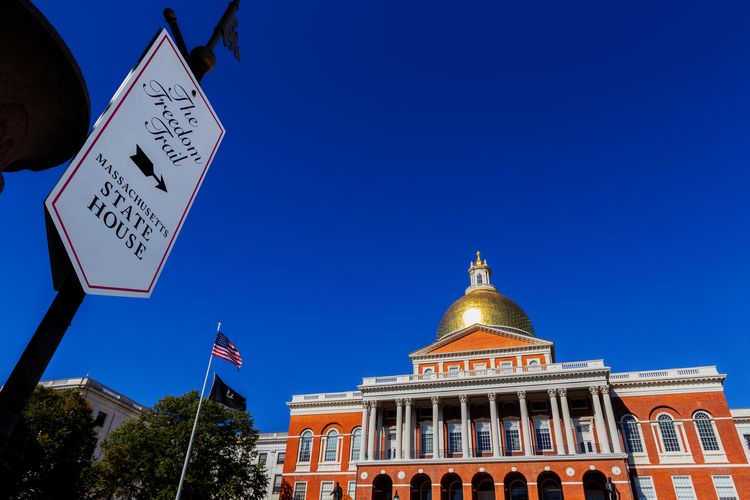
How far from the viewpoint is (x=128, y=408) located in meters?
56.2

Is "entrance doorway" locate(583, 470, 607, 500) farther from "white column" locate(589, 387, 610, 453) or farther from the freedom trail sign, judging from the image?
the freedom trail sign

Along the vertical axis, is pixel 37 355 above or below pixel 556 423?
below

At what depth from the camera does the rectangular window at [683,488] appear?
40406 mm

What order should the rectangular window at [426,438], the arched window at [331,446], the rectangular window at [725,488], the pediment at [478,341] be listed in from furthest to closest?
the pediment at [478,341]
the arched window at [331,446]
the rectangular window at [426,438]
the rectangular window at [725,488]

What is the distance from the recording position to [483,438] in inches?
1879

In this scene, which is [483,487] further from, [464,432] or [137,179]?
[137,179]

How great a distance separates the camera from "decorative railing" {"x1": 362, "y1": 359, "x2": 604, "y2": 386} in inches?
1810

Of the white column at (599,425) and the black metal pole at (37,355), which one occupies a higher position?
the white column at (599,425)

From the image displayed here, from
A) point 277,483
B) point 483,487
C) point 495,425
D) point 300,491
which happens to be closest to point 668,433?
point 495,425

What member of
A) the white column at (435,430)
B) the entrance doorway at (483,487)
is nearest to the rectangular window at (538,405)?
the entrance doorway at (483,487)

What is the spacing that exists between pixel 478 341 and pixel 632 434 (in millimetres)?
17603

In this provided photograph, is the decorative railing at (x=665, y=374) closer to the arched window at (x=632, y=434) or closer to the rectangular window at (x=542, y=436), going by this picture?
the arched window at (x=632, y=434)

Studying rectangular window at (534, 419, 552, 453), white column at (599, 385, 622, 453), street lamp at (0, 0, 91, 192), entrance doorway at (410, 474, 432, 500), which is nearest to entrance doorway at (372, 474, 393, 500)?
entrance doorway at (410, 474, 432, 500)

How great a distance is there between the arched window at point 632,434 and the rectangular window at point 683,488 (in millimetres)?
3304
